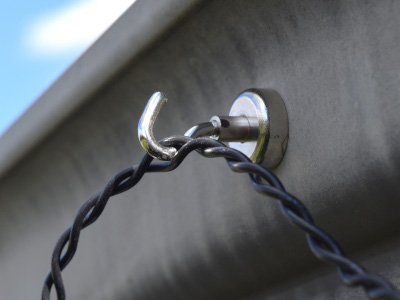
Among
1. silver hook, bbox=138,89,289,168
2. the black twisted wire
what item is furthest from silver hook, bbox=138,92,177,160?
silver hook, bbox=138,89,289,168

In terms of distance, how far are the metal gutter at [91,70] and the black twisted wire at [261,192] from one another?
23cm

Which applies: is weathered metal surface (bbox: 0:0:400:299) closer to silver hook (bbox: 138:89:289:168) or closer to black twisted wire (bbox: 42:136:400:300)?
silver hook (bbox: 138:89:289:168)

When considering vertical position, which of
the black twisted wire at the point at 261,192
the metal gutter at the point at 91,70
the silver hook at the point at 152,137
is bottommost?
the black twisted wire at the point at 261,192

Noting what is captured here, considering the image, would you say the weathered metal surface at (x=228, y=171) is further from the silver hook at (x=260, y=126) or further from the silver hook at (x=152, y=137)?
the silver hook at (x=152, y=137)

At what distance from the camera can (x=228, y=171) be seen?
55cm

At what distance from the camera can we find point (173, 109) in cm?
61

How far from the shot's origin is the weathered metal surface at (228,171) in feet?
1.38

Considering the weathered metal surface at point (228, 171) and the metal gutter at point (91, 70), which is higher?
the metal gutter at point (91, 70)

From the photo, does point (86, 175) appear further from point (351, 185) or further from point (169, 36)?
point (351, 185)

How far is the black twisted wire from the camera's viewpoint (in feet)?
0.78

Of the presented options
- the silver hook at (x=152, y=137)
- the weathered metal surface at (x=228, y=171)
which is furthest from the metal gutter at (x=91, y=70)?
the silver hook at (x=152, y=137)

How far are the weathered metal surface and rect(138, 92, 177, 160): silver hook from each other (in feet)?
0.55

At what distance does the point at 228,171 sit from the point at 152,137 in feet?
0.76

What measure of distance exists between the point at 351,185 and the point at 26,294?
57cm
